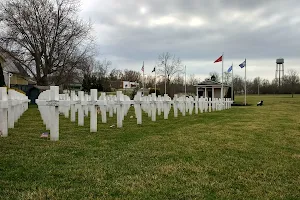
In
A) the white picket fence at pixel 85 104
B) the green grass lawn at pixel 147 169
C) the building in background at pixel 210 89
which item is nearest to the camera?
the green grass lawn at pixel 147 169

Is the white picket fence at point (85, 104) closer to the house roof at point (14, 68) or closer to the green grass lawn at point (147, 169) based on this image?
the green grass lawn at point (147, 169)

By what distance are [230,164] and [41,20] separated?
98.1 feet

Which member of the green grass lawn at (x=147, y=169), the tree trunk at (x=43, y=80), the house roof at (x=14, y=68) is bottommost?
the green grass lawn at (x=147, y=169)

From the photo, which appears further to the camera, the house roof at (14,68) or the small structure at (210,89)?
the small structure at (210,89)

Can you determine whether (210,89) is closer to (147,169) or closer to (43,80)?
(43,80)

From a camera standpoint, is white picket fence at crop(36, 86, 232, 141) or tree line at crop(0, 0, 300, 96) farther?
tree line at crop(0, 0, 300, 96)

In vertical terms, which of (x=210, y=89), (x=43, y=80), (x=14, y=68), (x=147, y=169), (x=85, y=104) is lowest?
(x=147, y=169)

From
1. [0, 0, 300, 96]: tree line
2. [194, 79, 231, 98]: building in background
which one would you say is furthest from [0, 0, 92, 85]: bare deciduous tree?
[194, 79, 231, 98]: building in background

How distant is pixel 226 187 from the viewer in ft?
11.1

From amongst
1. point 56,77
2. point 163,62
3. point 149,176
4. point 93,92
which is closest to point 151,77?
point 163,62

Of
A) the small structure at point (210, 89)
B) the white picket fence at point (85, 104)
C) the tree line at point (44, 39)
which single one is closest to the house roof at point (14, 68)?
the tree line at point (44, 39)

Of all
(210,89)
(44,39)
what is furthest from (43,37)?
(210,89)

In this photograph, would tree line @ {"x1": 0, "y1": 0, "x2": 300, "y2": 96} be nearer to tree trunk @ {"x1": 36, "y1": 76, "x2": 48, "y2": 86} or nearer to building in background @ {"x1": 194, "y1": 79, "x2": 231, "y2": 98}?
tree trunk @ {"x1": 36, "y1": 76, "x2": 48, "y2": 86}

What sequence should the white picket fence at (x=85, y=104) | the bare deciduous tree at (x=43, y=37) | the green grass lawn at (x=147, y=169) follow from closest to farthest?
the green grass lawn at (x=147, y=169), the white picket fence at (x=85, y=104), the bare deciduous tree at (x=43, y=37)
